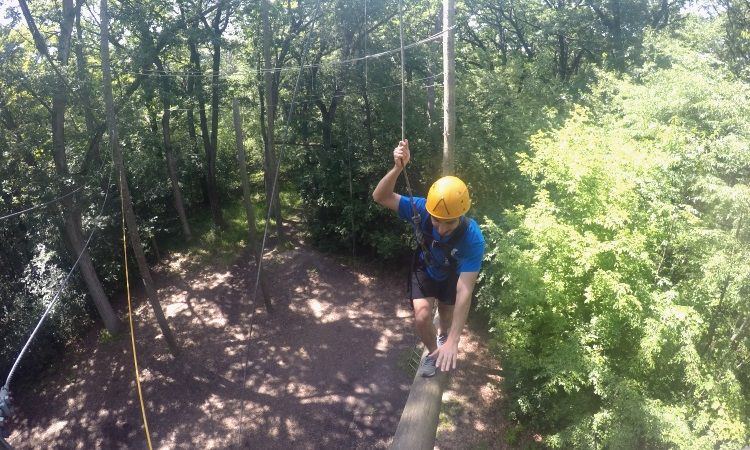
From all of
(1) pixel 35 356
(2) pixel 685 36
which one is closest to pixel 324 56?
(2) pixel 685 36

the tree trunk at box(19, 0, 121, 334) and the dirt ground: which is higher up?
the tree trunk at box(19, 0, 121, 334)

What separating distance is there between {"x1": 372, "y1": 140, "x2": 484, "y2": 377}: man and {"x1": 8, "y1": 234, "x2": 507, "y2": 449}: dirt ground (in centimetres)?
441

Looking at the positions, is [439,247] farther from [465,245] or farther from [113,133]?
[113,133]

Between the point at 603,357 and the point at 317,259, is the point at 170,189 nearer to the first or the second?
the point at 317,259

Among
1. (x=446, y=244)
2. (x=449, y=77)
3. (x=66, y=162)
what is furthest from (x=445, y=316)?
(x=66, y=162)

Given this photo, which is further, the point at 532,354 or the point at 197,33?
the point at 197,33

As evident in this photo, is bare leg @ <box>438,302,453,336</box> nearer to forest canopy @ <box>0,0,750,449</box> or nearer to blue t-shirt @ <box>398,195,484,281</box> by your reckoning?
blue t-shirt @ <box>398,195,484,281</box>

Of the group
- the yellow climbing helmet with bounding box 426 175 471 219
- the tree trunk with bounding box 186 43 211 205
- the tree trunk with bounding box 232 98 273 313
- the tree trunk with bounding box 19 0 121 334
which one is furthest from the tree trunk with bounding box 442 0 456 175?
the tree trunk with bounding box 186 43 211 205

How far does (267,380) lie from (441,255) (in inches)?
314

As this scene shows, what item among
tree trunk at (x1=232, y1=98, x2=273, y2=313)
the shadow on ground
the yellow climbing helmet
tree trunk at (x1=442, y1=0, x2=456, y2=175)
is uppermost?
tree trunk at (x1=442, y1=0, x2=456, y2=175)

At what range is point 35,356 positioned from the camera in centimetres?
1164

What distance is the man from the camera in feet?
10.7

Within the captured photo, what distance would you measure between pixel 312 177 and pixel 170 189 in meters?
6.61

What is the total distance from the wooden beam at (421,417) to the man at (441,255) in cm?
11
